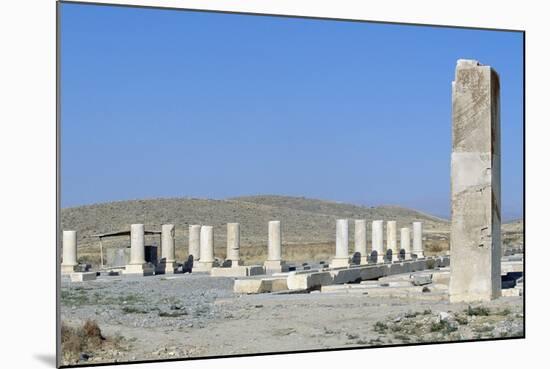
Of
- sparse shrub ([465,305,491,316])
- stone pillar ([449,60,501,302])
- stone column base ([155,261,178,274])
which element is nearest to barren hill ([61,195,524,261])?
stone column base ([155,261,178,274])

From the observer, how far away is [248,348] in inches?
563

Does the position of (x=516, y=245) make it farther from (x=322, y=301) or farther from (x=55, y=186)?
(x=55, y=186)

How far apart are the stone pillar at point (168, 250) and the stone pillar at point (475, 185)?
53.1ft

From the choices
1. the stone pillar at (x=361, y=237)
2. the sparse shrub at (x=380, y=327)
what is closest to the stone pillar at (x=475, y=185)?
the sparse shrub at (x=380, y=327)

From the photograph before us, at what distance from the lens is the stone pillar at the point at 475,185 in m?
16.7

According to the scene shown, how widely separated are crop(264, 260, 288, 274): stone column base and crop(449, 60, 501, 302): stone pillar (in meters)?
12.3

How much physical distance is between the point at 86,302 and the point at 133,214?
27.8 m

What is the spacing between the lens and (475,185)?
16734 millimetres

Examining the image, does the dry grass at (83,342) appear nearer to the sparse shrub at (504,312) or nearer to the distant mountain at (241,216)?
the sparse shrub at (504,312)

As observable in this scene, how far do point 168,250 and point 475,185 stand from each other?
55.8 feet

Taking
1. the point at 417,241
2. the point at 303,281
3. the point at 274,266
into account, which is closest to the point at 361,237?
the point at 417,241

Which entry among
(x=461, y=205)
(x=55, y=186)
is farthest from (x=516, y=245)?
(x=55, y=186)

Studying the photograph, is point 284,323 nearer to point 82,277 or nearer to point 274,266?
point 82,277

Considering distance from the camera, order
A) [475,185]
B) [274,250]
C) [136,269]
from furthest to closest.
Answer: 1. [274,250]
2. [136,269]
3. [475,185]
